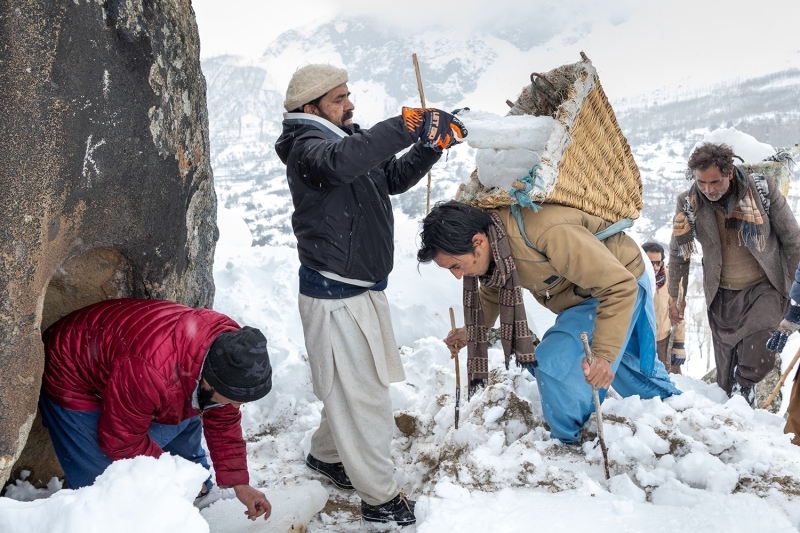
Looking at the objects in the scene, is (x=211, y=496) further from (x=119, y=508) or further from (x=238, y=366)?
(x=119, y=508)

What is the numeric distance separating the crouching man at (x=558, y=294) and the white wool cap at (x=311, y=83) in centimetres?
74

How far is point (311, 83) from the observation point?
98.3 inches

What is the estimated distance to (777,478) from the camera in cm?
224

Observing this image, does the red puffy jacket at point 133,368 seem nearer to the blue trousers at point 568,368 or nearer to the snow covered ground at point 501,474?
the snow covered ground at point 501,474

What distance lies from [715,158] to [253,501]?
323cm

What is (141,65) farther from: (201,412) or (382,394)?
(382,394)

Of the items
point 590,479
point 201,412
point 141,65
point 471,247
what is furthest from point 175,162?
point 590,479

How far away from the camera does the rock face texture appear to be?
6.27ft

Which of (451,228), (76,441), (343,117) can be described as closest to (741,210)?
(451,228)

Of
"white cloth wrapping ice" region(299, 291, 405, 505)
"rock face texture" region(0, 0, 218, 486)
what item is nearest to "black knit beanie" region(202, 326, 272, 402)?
"white cloth wrapping ice" region(299, 291, 405, 505)

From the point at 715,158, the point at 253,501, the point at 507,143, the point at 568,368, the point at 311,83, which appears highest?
the point at 311,83

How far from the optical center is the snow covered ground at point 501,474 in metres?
1.62

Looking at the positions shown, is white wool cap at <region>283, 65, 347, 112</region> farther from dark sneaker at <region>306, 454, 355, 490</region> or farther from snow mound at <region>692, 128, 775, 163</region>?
snow mound at <region>692, 128, 775, 163</region>

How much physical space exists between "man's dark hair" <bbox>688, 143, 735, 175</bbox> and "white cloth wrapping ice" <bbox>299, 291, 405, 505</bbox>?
2.30 m
